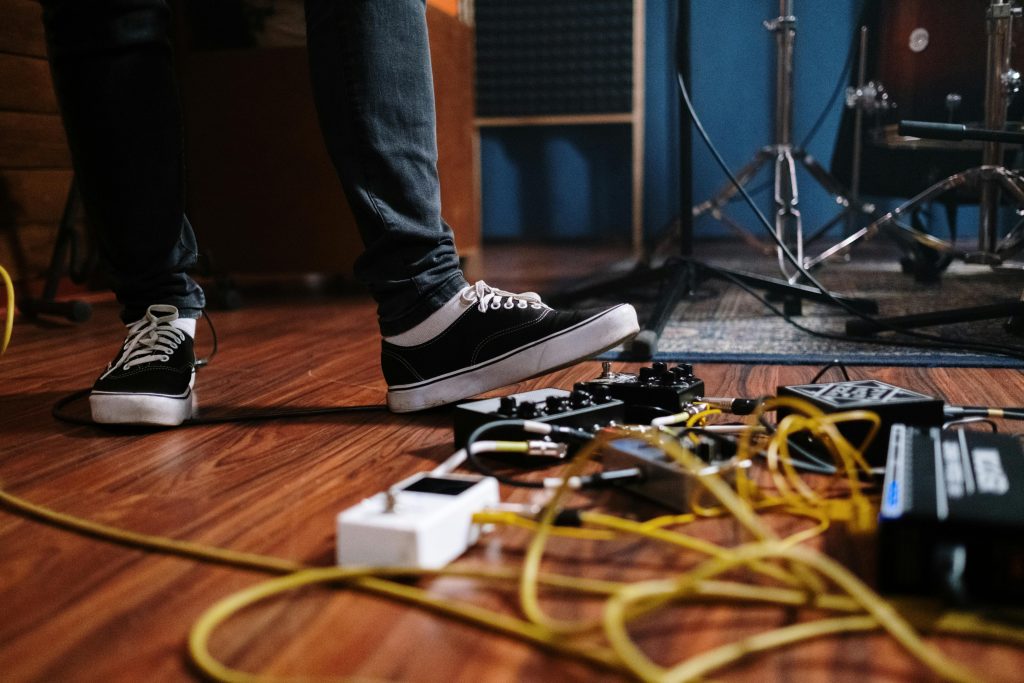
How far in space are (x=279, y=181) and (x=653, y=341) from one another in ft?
4.11

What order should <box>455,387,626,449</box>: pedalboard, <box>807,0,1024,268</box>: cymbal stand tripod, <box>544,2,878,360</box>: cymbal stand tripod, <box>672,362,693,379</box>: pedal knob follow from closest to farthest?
<box>455,387,626,449</box>: pedalboard, <box>672,362,693,379</box>: pedal knob, <box>544,2,878,360</box>: cymbal stand tripod, <box>807,0,1024,268</box>: cymbal stand tripod

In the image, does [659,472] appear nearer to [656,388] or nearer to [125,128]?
[656,388]

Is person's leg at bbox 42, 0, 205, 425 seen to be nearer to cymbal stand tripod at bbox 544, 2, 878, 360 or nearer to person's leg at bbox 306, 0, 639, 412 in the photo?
person's leg at bbox 306, 0, 639, 412

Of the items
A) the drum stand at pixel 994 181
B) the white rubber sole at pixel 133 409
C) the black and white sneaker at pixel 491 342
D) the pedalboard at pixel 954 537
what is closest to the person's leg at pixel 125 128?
the white rubber sole at pixel 133 409

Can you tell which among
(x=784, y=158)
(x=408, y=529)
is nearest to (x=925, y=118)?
(x=784, y=158)

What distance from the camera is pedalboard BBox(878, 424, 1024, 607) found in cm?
52

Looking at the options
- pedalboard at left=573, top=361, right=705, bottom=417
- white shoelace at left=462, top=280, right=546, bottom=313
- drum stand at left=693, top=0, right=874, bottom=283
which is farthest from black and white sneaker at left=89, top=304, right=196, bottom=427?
drum stand at left=693, top=0, right=874, bottom=283

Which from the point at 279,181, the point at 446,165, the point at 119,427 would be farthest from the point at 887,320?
the point at 279,181

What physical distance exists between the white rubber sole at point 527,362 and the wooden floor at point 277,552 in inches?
1.1

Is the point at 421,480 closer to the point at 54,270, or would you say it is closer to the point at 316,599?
the point at 316,599

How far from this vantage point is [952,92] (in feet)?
7.05

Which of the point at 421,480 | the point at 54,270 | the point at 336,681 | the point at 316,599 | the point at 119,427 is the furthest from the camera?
the point at 54,270

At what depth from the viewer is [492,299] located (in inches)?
41.7

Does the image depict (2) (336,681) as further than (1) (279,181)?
No
